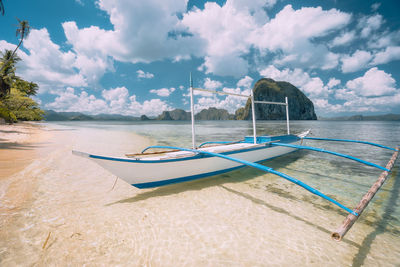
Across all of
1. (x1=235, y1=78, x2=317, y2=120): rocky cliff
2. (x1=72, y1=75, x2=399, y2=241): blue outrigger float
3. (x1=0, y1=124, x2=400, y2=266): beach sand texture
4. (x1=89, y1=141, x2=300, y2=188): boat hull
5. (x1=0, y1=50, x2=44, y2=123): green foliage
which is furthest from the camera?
(x1=235, y1=78, x2=317, y2=120): rocky cliff

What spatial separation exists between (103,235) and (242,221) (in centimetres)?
299

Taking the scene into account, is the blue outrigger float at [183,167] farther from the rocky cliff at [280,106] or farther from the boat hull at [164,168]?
the rocky cliff at [280,106]

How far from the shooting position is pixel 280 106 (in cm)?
15812

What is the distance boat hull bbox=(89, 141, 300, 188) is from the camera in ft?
13.6

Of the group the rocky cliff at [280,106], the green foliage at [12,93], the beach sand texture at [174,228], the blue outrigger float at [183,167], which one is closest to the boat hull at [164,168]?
the blue outrigger float at [183,167]

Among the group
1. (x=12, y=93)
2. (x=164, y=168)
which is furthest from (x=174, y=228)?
(x=12, y=93)

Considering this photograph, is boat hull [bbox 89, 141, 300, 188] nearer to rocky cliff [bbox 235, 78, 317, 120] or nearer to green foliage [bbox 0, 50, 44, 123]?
green foliage [bbox 0, 50, 44, 123]

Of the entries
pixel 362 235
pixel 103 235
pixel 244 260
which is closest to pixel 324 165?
pixel 362 235

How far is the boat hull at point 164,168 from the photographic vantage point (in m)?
4.16

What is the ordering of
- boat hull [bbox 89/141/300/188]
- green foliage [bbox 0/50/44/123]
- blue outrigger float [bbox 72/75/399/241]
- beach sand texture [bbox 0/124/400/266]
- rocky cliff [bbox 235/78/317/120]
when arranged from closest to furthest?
beach sand texture [bbox 0/124/400/266] < blue outrigger float [bbox 72/75/399/241] < boat hull [bbox 89/141/300/188] < green foliage [bbox 0/50/44/123] < rocky cliff [bbox 235/78/317/120]

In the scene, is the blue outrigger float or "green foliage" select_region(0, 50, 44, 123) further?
"green foliage" select_region(0, 50, 44, 123)

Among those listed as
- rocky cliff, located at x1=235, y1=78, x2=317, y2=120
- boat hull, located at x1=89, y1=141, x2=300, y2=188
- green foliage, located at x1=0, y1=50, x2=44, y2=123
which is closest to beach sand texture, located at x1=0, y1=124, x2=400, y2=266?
boat hull, located at x1=89, y1=141, x2=300, y2=188

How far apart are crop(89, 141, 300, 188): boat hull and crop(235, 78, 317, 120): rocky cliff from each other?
543 ft

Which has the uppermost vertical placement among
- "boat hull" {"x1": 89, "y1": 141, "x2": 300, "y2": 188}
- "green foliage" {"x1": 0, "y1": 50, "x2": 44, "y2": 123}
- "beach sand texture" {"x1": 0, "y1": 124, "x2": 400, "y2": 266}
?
"green foliage" {"x1": 0, "y1": 50, "x2": 44, "y2": 123}
